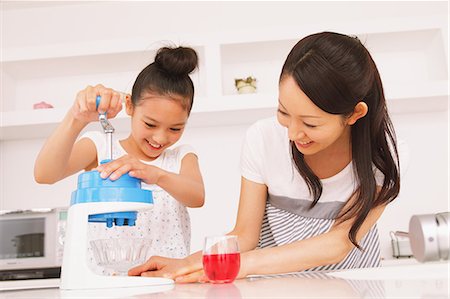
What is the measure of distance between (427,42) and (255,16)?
99 centimetres

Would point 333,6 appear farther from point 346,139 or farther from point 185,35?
point 346,139

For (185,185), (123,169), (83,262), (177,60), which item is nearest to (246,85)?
(177,60)

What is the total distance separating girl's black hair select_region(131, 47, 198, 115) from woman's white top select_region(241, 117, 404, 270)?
0.25 m

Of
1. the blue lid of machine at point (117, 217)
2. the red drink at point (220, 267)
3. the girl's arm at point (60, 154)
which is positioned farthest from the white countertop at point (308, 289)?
the girl's arm at point (60, 154)

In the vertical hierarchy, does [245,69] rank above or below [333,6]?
below

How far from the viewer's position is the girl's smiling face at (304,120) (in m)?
1.30

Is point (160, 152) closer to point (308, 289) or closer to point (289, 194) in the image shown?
point (289, 194)

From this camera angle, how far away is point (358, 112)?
1.38m

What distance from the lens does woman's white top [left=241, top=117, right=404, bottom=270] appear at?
5.01 feet

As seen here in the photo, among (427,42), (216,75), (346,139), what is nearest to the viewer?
(346,139)

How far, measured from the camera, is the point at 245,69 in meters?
3.13

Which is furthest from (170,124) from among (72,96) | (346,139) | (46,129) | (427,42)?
(427,42)

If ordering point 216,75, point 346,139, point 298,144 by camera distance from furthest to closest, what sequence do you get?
point 216,75 < point 346,139 < point 298,144

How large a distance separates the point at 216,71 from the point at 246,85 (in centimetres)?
18
